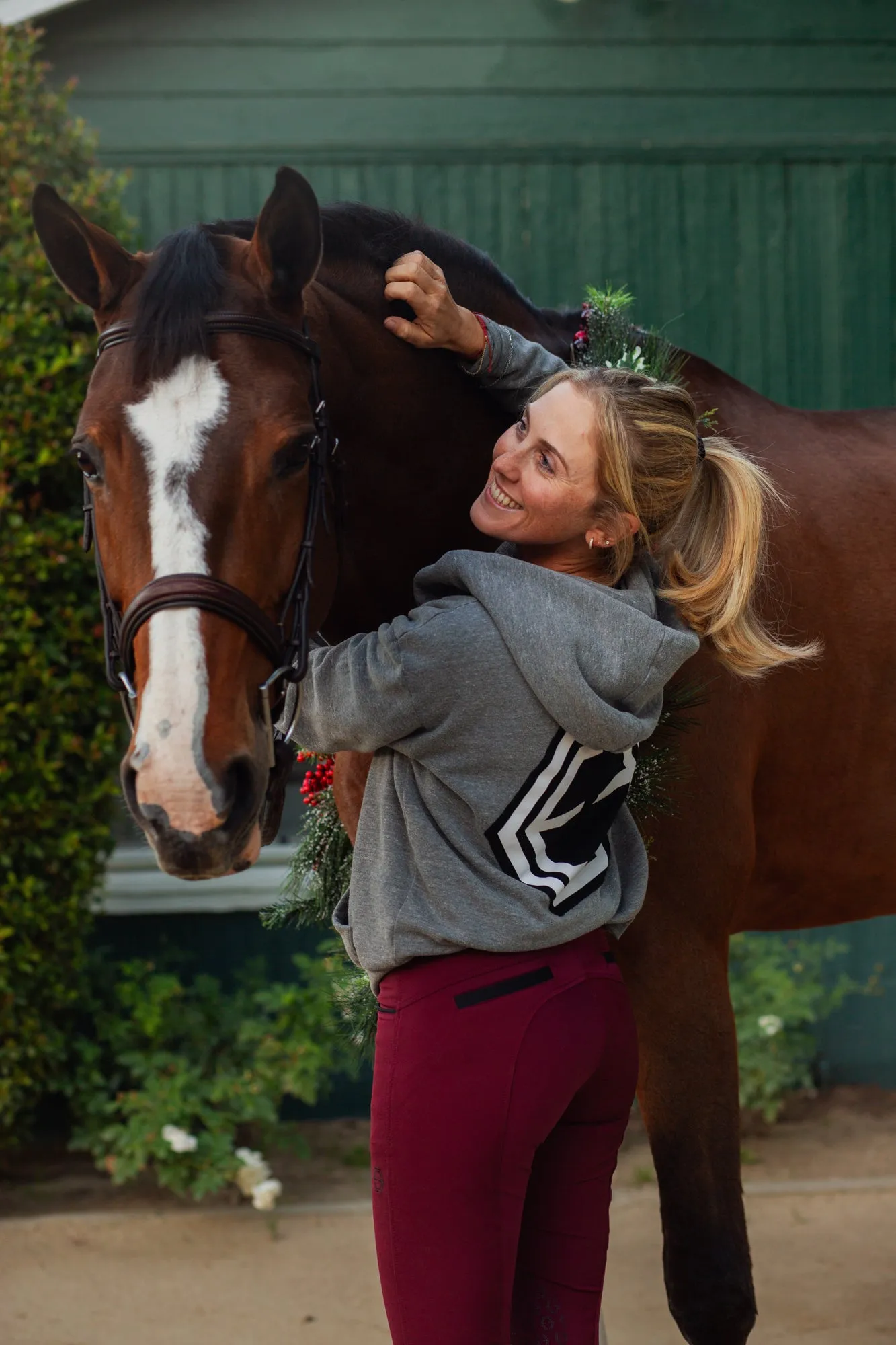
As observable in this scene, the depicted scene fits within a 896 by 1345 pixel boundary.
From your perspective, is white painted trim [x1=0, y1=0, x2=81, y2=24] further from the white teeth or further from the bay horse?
the white teeth

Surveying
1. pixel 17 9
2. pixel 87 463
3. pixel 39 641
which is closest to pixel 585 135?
pixel 17 9

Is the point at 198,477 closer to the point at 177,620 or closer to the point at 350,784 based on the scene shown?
the point at 177,620

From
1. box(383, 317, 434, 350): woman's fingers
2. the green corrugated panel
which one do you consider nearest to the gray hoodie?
box(383, 317, 434, 350): woman's fingers

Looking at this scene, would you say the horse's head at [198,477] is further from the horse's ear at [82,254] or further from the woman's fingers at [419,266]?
the woman's fingers at [419,266]

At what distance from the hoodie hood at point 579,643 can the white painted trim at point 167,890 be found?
283 cm

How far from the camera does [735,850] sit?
2.12 metres

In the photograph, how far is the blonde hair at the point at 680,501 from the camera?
1.62 meters

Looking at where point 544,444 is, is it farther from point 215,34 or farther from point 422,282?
point 215,34

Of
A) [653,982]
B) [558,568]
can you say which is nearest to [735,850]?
[653,982]

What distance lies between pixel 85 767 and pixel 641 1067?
7.24 feet

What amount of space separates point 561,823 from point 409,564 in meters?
0.60

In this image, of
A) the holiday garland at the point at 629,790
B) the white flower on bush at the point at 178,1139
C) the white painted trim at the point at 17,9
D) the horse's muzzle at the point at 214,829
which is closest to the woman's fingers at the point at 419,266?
the holiday garland at the point at 629,790

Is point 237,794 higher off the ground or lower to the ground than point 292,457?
lower

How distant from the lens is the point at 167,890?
13.9 feet
